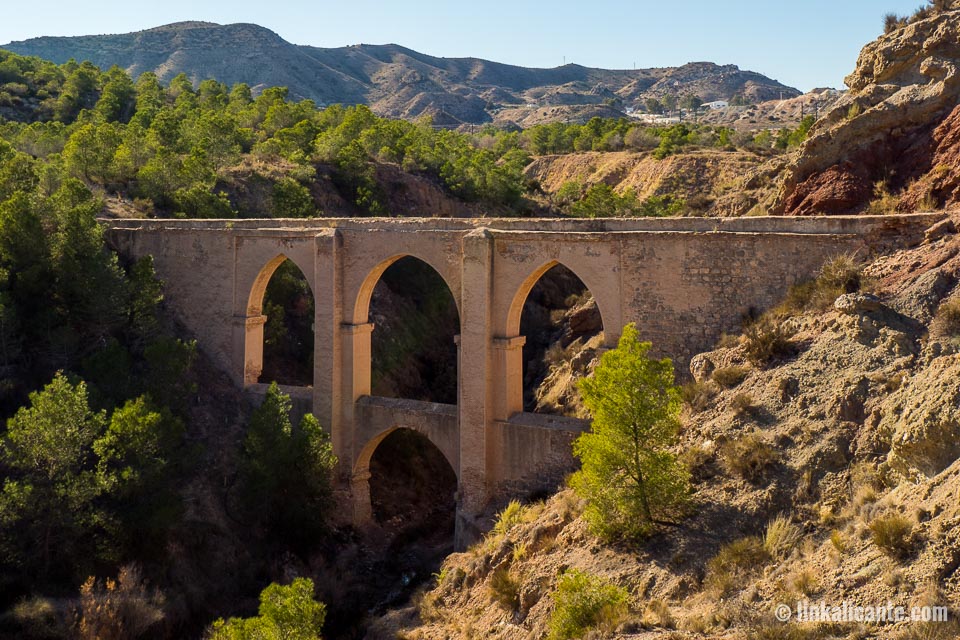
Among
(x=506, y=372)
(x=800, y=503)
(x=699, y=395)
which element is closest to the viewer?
(x=800, y=503)

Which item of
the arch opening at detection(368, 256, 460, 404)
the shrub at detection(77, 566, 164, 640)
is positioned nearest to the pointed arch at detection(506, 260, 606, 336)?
the shrub at detection(77, 566, 164, 640)

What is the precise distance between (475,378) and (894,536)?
32.8ft

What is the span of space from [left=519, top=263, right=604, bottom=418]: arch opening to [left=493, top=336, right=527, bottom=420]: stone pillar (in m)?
1.25

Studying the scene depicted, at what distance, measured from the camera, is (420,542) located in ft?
70.0

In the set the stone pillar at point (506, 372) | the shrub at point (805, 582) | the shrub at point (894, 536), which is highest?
the stone pillar at point (506, 372)

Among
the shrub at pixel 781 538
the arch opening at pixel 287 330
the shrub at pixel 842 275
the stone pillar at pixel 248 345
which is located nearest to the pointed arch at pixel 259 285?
the stone pillar at pixel 248 345

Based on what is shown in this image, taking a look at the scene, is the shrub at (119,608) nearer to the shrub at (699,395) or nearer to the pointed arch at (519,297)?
the pointed arch at (519,297)

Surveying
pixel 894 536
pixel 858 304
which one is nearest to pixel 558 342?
pixel 858 304

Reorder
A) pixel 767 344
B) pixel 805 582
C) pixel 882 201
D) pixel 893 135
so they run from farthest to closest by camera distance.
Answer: pixel 893 135 < pixel 882 201 < pixel 767 344 < pixel 805 582

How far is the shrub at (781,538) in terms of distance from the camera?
10.6 metres

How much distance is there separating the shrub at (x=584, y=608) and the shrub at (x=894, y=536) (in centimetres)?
303

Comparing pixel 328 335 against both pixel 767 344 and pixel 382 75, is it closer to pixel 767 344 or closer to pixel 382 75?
pixel 767 344

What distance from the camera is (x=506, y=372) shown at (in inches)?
709

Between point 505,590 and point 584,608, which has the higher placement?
point 584,608
